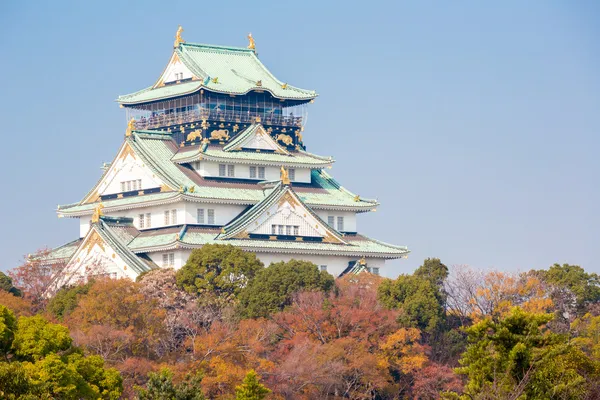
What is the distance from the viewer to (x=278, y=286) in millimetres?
83812

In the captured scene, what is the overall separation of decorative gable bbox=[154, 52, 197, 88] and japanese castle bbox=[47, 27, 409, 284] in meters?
0.06

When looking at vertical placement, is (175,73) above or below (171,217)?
above

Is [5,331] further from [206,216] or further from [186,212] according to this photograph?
[206,216]

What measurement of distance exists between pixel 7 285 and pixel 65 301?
172 inches

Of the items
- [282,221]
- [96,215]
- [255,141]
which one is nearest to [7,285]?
[96,215]

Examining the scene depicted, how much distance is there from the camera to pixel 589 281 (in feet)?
299

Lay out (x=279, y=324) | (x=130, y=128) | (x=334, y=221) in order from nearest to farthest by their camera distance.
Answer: (x=279, y=324) < (x=130, y=128) < (x=334, y=221)

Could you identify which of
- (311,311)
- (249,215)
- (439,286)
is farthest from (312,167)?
(311,311)

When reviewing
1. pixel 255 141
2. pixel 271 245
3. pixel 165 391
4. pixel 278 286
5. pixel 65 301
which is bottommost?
pixel 165 391

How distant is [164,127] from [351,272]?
15225 millimetres

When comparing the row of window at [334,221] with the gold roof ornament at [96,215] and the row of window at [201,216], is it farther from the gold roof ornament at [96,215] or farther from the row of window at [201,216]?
the gold roof ornament at [96,215]

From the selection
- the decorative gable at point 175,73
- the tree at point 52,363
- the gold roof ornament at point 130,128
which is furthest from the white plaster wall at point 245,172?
the tree at point 52,363

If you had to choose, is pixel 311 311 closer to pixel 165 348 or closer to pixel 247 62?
pixel 165 348

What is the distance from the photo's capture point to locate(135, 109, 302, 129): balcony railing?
9912 centimetres
